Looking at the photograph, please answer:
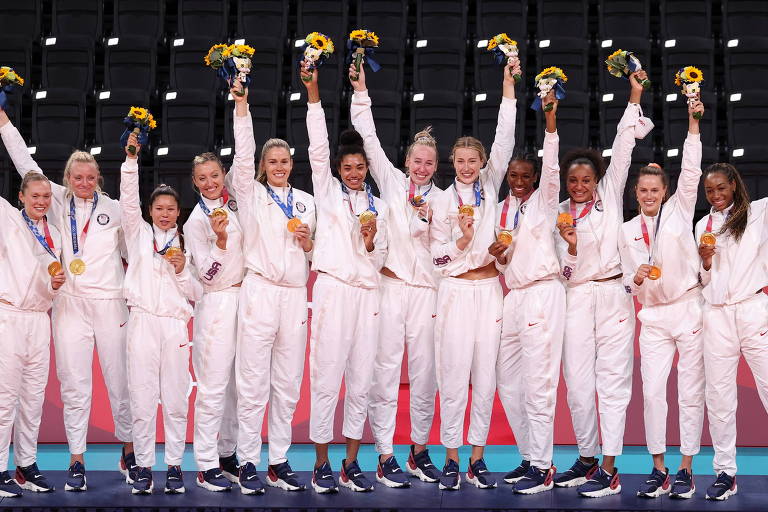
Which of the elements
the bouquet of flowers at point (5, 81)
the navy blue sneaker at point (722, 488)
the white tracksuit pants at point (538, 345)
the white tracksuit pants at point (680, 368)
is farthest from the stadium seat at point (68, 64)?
the navy blue sneaker at point (722, 488)

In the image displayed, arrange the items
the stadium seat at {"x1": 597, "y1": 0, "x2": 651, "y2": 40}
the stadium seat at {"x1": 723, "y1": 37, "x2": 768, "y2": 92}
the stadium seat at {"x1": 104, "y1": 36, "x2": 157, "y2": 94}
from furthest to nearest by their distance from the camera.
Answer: the stadium seat at {"x1": 597, "y1": 0, "x2": 651, "y2": 40}
the stadium seat at {"x1": 104, "y1": 36, "x2": 157, "y2": 94}
the stadium seat at {"x1": 723, "y1": 37, "x2": 768, "y2": 92}

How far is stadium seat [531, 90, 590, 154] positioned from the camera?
33.6 ft

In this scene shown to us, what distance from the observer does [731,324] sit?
6039 millimetres

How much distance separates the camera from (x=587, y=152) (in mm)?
6406

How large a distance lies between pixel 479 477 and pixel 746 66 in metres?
6.38

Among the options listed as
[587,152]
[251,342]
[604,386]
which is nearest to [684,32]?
[587,152]

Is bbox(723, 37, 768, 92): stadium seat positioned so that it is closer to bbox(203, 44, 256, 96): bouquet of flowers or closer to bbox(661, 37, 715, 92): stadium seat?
bbox(661, 37, 715, 92): stadium seat

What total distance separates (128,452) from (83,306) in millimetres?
1028

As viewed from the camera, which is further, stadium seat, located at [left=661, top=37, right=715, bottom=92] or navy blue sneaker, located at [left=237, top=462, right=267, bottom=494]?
stadium seat, located at [left=661, top=37, right=715, bottom=92]

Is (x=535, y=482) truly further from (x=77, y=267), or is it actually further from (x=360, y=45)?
(x=77, y=267)

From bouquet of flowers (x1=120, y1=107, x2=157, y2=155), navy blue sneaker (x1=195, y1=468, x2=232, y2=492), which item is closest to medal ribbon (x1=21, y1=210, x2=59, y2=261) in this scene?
bouquet of flowers (x1=120, y1=107, x2=157, y2=155)

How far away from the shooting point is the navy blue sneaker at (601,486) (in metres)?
6.05

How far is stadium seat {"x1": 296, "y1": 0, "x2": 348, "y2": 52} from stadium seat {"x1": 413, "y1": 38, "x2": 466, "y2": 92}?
2.98 ft

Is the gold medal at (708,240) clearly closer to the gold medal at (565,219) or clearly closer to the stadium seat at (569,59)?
the gold medal at (565,219)
